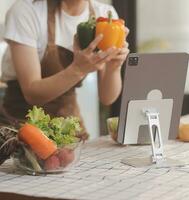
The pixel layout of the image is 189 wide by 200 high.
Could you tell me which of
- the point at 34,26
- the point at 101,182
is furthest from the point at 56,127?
the point at 34,26

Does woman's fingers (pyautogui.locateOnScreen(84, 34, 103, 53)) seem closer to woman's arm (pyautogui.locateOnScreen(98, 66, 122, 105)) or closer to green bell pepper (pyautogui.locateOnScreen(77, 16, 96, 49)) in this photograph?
green bell pepper (pyautogui.locateOnScreen(77, 16, 96, 49))

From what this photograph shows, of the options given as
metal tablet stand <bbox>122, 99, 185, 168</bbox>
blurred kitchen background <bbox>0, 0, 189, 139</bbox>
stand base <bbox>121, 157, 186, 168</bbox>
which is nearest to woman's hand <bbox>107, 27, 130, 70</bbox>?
metal tablet stand <bbox>122, 99, 185, 168</bbox>

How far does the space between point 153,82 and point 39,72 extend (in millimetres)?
510

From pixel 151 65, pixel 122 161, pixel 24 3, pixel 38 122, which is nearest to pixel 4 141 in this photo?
pixel 38 122

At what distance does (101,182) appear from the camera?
1.38 meters

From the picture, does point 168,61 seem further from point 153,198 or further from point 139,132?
point 153,198

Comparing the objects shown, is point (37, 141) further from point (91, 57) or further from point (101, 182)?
point (91, 57)

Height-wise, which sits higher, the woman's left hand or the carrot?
the woman's left hand

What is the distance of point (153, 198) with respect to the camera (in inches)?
48.2

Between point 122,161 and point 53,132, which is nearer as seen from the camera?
point 53,132

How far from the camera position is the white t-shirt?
2.04 meters

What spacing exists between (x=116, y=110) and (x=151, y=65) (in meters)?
2.12

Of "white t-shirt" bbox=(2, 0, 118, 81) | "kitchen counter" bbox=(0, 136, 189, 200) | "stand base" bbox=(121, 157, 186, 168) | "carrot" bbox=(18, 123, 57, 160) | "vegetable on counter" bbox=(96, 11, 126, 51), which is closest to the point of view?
"kitchen counter" bbox=(0, 136, 189, 200)

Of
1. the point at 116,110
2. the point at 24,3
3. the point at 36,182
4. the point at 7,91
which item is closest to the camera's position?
the point at 36,182
